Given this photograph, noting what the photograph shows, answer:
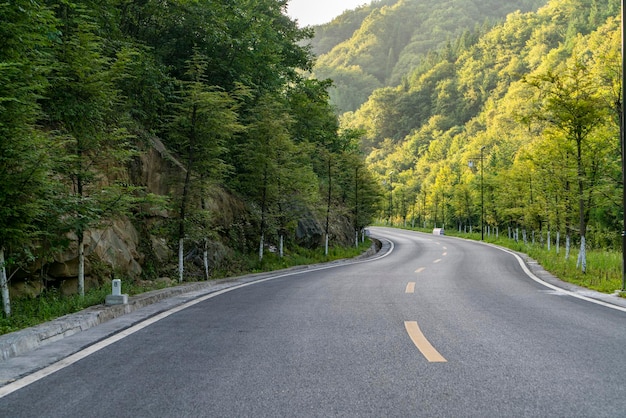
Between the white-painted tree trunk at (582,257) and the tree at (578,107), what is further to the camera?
the tree at (578,107)

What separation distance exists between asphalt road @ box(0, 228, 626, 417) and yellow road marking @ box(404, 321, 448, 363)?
1 cm

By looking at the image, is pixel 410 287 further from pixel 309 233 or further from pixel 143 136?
Result: pixel 309 233

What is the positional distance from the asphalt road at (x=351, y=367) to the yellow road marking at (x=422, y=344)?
0.04ft

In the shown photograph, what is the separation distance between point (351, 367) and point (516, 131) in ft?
340

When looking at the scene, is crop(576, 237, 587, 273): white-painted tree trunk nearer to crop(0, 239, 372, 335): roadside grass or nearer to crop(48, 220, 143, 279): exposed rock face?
crop(0, 239, 372, 335): roadside grass

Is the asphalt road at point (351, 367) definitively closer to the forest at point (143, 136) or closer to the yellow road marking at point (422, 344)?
the yellow road marking at point (422, 344)

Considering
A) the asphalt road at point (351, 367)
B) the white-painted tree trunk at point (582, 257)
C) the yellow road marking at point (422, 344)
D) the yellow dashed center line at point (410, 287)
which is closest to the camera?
the asphalt road at point (351, 367)

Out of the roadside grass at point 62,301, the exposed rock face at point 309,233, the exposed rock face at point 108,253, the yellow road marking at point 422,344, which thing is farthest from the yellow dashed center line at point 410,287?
the exposed rock face at point 309,233

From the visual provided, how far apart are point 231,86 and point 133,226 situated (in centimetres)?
950

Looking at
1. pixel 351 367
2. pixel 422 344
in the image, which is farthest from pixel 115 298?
pixel 422 344

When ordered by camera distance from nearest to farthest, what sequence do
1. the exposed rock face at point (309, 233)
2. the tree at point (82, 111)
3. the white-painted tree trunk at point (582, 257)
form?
the tree at point (82, 111) < the white-painted tree trunk at point (582, 257) < the exposed rock face at point (309, 233)

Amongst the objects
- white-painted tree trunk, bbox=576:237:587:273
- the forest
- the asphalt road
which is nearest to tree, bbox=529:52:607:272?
white-painted tree trunk, bbox=576:237:587:273

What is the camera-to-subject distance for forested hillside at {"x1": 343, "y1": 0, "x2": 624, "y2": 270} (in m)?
16.0

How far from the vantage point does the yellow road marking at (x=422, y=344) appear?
4.34 m
